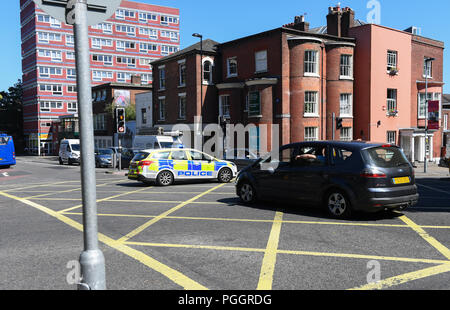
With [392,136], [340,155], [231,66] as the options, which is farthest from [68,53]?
[340,155]

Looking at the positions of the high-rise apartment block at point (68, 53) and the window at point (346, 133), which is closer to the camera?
the window at point (346, 133)

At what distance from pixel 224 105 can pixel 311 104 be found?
7.20m

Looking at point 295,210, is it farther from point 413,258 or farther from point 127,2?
point 127,2

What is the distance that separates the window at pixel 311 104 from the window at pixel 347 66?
3.12 m

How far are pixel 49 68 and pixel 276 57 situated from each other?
172 feet

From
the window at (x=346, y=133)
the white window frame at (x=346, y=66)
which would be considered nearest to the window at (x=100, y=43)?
the white window frame at (x=346, y=66)

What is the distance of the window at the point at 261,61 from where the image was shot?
28.8m

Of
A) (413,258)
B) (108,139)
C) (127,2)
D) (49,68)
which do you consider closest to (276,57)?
(413,258)

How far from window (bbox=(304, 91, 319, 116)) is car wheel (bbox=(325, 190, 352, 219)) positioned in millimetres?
20110

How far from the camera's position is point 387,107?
1196 inches

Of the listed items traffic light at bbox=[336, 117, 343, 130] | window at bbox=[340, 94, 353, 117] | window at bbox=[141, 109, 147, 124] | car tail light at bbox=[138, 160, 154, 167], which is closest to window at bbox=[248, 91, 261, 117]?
traffic light at bbox=[336, 117, 343, 130]

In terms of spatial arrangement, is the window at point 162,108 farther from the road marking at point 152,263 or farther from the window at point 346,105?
the road marking at point 152,263

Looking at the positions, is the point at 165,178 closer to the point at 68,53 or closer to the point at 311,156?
the point at 311,156
